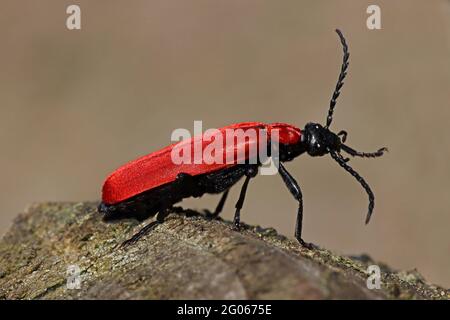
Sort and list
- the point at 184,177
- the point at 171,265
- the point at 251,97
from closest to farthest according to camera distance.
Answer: the point at 171,265 → the point at 184,177 → the point at 251,97

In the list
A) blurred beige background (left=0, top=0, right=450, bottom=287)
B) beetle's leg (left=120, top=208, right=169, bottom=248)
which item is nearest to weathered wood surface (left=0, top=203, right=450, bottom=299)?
beetle's leg (left=120, top=208, right=169, bottom=248)

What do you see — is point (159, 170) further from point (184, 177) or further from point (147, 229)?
point (147, 229)

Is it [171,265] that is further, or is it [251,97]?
[251,97]

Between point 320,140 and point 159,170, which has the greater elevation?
point 320,140

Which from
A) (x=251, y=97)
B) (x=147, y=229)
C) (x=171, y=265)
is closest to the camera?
(x=171, y=265)

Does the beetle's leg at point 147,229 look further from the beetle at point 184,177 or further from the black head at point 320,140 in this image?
the black head at point 320,140

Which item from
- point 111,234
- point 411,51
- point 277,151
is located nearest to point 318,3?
point 411,51

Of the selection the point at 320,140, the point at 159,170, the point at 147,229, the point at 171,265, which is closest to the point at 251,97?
the point at 320,140
